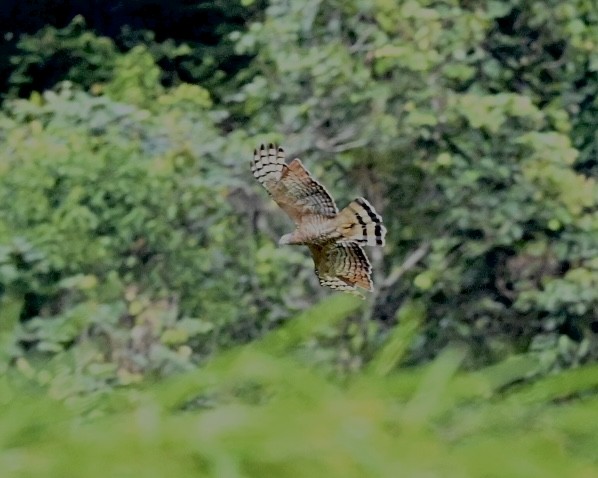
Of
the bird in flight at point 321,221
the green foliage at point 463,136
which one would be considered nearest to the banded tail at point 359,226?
the bird in flight at point 321,221

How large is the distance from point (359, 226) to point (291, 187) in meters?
0.06

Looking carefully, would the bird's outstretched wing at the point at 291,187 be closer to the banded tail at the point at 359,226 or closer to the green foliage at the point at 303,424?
the banded tail at the point at 359,226

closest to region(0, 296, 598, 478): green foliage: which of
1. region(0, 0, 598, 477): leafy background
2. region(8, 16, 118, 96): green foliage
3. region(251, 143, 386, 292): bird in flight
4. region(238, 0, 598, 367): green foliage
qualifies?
region(251, 143, 386, 292): bird in flight

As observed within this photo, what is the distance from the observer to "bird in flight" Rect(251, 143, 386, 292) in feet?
2.59

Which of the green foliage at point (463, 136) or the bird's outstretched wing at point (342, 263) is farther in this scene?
the green foliage at point (463, 136)

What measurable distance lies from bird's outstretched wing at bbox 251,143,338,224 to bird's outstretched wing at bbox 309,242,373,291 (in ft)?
0.09

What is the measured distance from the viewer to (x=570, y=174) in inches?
87.1

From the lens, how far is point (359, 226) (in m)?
0.82

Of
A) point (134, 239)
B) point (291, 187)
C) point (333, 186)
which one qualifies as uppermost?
point (291, 187)

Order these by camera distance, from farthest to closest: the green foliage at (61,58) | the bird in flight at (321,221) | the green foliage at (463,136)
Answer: the green foliage at (61,58)
the green foliage at (463,136)
the bird in flight at (321,221)

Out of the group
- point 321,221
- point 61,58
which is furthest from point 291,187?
point 61,58

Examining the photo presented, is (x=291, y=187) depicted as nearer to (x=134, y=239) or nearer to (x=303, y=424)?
(x=303, y=424)

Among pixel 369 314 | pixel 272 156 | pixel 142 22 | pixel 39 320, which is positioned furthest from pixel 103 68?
pixel 272 156

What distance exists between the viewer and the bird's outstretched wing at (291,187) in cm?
79
